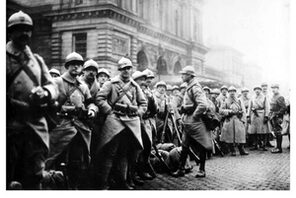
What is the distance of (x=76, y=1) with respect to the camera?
7.86 metres

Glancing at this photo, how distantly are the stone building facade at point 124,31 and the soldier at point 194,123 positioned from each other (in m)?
2.00

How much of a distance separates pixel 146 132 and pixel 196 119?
1.09m

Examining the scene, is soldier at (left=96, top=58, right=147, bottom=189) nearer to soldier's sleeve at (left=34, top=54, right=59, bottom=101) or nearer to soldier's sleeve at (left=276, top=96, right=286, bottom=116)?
soldier's sleeve at (left=34, top=54, right=59, bottom=101)

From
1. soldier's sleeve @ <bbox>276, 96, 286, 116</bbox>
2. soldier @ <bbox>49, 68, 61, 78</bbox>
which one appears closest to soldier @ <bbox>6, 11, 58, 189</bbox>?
soldier @ <bbox>49, 68, 61, 78</bbox>

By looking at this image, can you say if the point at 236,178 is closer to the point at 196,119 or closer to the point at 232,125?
the point at 196,119

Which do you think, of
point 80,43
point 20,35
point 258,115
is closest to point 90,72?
point 20,35

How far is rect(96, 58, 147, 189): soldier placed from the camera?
5.53 metres

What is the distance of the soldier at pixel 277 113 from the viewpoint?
32.7ft

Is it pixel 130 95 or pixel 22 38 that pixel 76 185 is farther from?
pixel 22 38

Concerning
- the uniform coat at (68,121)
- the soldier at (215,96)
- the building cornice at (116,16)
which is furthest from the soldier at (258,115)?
the uniform coat at (68,121)

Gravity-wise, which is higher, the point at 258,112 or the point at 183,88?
the point at 183,88

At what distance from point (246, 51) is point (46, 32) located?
4515 mm

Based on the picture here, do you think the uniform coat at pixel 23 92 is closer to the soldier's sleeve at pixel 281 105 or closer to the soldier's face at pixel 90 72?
the soldier's face at pixel 90 72

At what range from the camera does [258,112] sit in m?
11.0
